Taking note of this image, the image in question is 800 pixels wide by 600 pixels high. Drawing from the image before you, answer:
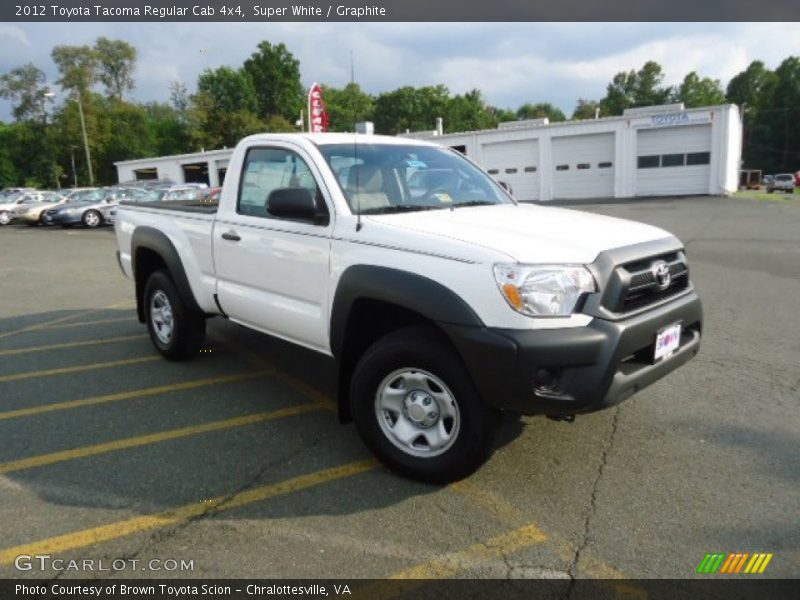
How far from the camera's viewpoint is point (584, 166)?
112ft

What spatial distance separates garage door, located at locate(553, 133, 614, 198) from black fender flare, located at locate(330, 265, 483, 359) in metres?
33.0

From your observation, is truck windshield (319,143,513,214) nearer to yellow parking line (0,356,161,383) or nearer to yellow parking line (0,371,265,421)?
yellow parking line (0,371,265,421)

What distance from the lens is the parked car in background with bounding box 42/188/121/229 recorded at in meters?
22.2

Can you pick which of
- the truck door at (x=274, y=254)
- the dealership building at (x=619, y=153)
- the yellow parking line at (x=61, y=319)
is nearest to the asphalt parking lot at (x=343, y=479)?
the truck door at (x=274, y=254)

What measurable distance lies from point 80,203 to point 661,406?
2361 centimetres

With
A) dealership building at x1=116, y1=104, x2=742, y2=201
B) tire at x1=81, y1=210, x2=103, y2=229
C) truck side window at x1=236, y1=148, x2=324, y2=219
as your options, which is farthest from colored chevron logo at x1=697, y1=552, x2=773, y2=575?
dealership building at x1=116, y1=104, x2=742, y2=201

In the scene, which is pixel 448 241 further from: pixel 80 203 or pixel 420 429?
pixel 80 203

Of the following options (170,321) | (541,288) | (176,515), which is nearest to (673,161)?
(170,321)

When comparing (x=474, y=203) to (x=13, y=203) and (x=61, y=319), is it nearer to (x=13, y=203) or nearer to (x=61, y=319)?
(x=61, y=319)

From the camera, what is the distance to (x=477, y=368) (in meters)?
2.85

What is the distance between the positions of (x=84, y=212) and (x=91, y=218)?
0.32m

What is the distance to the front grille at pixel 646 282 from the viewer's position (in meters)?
3.01

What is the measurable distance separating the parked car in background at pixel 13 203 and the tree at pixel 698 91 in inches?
3459

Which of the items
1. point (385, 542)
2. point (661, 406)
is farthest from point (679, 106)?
point (385, 542)
